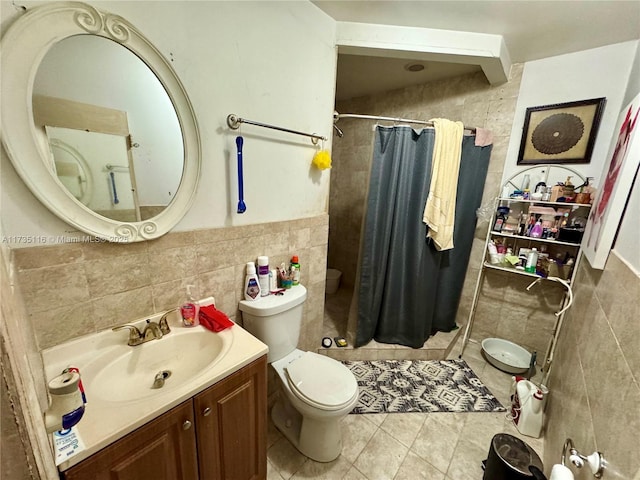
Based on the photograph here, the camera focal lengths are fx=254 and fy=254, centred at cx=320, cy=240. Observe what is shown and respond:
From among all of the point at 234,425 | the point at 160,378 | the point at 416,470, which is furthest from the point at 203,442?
the point at 416,470

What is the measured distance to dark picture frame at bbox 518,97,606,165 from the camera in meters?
1.69

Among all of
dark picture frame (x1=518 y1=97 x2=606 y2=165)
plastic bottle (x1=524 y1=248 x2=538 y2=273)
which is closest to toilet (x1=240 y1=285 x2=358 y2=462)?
plastic bottle (x1=524 y1=248 x2=538 y2=273)

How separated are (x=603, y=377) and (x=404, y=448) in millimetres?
1021

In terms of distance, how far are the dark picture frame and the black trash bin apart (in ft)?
5.97

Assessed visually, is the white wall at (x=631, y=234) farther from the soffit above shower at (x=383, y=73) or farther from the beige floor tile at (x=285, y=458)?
the beige floor tile at (x=285, y=458)

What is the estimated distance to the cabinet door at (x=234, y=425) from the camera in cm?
84

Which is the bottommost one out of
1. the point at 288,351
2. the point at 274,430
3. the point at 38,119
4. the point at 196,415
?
the point at 274,430

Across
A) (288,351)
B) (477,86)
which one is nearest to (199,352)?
(288,351)

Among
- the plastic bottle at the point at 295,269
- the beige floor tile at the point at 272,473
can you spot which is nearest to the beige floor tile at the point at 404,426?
the beige floor tile at the point at 272,473

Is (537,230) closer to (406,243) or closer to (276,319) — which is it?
(406,243)

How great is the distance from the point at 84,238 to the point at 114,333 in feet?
1.20

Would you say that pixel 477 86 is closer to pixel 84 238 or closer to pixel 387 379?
pixel 387 379

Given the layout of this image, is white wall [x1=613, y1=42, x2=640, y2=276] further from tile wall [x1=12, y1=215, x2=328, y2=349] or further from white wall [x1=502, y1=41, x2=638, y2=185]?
tile wall [x1=12, y1=215, x2=328, y2=349]

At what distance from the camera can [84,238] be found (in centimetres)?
84
